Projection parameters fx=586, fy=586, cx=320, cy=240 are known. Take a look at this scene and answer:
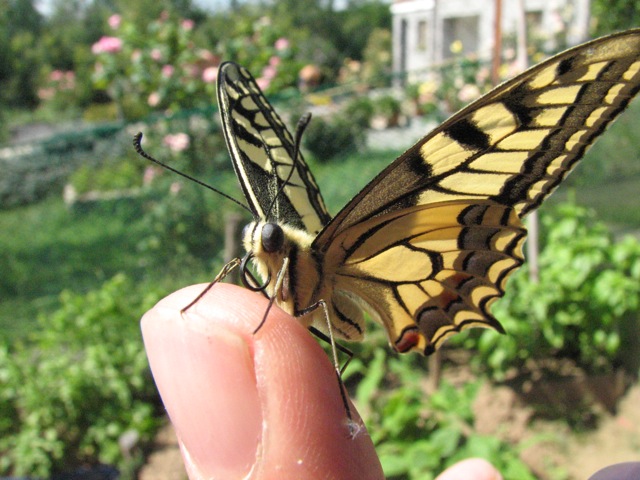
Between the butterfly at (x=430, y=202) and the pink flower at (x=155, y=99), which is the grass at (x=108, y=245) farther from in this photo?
the butterfly at (x=430, y=202)

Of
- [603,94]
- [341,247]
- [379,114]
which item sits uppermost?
[603,94]

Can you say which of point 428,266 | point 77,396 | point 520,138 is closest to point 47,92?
point 77,396

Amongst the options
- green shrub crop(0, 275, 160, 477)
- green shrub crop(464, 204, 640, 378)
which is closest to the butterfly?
green shrub crop(464, 204, 640, 378)

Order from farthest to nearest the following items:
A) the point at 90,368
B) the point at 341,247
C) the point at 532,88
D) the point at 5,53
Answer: the point at 5,53 < the point at 90,368 < the point at 341,247 < the point at 532,88

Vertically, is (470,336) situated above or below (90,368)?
below

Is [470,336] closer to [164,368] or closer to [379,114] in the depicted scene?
[164,368]

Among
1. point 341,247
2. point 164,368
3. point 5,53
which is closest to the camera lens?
point 164,368

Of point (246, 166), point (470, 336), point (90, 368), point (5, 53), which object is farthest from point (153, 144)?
point (5, 53)
